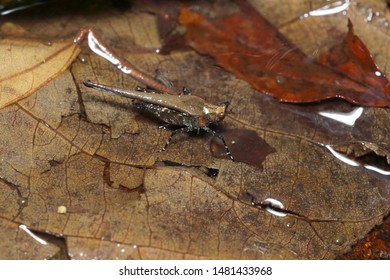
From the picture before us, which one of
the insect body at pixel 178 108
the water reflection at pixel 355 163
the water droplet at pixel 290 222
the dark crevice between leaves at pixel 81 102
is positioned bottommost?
the water droplet at pixel 290 222

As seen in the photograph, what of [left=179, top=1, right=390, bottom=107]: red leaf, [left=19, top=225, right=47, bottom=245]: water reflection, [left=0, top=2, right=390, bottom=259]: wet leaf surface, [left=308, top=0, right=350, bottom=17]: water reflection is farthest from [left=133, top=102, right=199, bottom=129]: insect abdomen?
[left=308, top=0, right=350, bottom=17]: water reflection

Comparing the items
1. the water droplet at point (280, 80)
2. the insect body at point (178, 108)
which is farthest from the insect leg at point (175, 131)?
the water droplet at point (280, 80)

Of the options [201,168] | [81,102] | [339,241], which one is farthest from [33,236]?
[339,241]

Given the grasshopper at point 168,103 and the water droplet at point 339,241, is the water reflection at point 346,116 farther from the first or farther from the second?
the water droplet at point 339,241

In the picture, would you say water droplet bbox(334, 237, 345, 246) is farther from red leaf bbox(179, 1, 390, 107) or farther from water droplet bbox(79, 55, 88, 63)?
water droplet bbox(79, 55, 88, 63)

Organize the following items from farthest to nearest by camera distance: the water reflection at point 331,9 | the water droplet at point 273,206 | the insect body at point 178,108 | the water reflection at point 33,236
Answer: the water reflection at point 331,9 < the insect body at point 178,108 < the water droplet at point 273,206 < the water reflection at point 33,236

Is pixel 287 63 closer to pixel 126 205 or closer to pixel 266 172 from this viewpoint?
pixel 266 172
